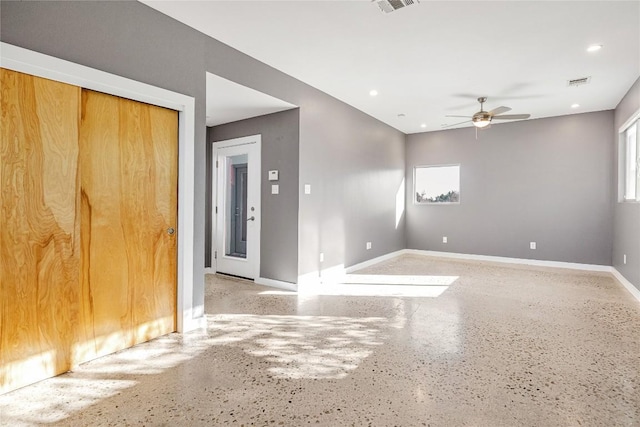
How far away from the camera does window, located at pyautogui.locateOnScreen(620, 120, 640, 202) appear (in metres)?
4.57

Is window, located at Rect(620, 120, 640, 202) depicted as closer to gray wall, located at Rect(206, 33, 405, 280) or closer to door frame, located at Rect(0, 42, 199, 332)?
gray wall, located at Rect(206, 33, 405, 280)

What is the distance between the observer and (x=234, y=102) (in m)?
4.25

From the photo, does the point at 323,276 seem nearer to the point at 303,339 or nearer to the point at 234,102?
the point at 303,339

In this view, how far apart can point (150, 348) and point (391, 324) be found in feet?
6.93

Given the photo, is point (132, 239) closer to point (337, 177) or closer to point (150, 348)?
point (150, 348)

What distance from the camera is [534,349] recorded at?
9.06ft

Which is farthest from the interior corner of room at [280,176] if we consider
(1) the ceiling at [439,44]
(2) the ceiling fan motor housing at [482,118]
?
(2) the ceiling fan motor housing at [482,118]

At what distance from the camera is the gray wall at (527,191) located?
5969 millimetres

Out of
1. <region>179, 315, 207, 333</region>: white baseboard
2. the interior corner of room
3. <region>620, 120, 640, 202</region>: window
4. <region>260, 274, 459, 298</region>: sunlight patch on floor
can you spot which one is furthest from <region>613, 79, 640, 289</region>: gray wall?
<region>179, 315, 207, 333</region>: white baseboard

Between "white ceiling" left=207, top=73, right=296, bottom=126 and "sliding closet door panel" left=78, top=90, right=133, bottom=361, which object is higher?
"white ceiling" left=207, top=73, right=296, bottom=126

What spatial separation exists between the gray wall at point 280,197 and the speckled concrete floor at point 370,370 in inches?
30.1

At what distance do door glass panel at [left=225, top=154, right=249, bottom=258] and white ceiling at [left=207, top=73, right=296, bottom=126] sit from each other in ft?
2.10

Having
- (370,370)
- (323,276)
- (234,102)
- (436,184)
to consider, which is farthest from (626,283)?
(234,102)

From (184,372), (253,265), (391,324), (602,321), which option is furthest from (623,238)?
(184,372)
